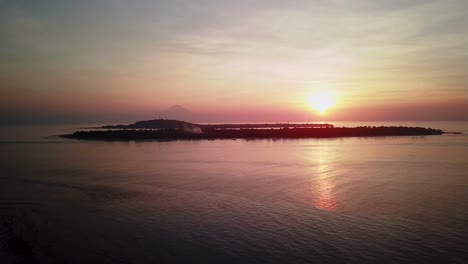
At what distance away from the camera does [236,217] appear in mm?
13406

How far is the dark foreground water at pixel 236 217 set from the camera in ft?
32.4

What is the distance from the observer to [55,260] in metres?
9.43

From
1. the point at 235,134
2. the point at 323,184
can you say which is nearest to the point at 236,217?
the point at 323,184

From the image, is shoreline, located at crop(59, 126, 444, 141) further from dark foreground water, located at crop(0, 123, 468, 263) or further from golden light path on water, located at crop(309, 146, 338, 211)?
dark foreground water, located at crop(0, 123, 468, 263)

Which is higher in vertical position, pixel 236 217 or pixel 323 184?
pixel 323 184

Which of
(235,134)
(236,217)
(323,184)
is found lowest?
(236,217)

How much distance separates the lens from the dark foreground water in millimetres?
9875

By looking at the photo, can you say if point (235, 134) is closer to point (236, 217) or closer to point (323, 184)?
point (323, 184)

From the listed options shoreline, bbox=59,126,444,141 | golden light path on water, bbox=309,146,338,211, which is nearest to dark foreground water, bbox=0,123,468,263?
golden light path on water, bbox=309,146,338,211

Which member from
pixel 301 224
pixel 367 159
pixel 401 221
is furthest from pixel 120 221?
pixel 367 159

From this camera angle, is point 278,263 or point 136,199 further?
point 136,199

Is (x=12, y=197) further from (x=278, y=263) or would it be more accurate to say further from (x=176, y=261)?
(x=278, y=263)

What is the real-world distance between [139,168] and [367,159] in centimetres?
1940

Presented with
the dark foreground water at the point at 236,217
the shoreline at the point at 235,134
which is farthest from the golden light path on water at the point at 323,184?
the shoreline at the point at 235,134
